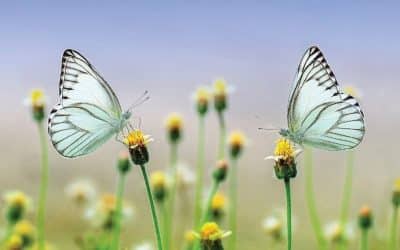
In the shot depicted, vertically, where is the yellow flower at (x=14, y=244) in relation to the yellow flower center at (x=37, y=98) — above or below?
below

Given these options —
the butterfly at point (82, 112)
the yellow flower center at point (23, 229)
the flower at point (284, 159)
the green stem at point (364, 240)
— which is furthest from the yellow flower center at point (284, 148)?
the yellow flower center at point (23, 229)

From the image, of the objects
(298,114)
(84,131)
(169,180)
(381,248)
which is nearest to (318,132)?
(298,114)

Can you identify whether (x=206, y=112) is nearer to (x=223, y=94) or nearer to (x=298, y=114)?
(x=223, y=94)

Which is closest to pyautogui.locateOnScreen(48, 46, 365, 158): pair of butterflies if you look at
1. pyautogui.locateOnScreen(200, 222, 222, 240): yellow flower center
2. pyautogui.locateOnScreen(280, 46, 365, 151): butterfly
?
pyautogui.locateOnScreen(280, 46, 365, 151): butterfly

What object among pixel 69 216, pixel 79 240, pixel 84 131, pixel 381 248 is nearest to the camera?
pixel 84 131

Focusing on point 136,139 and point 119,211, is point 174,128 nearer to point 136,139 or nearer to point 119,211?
point 119,211

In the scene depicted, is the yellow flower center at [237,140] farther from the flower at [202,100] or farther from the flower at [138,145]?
the flower at [138,145]

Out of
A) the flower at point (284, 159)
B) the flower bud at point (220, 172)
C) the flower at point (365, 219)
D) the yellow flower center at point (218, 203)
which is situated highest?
the flower at point (284, 159)
